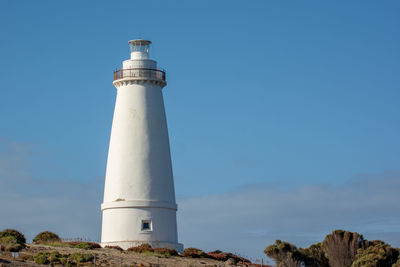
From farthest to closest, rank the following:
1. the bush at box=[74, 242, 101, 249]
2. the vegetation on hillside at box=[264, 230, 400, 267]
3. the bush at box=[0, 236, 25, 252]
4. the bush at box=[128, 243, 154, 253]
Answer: the bush at box=[74, 242, 101, 249], the bush at box=[128, 243, 154, 253], the vegetation on hillside at box=[264, 230, 400, 267], the bush at box=[0, 236, 25, 252]

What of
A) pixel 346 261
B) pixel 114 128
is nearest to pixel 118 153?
pixel 114 128

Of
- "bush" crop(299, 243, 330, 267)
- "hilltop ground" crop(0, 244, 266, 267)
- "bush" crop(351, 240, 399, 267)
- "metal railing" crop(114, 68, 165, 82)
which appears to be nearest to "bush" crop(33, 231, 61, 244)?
"hilltop ground" crop(0, 244, 266, 267)

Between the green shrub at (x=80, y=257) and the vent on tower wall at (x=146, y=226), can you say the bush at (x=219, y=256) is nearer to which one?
the vent on tower wall at (x=146, y=226)

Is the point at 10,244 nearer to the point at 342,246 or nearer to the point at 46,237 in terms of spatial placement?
the point at 46,237

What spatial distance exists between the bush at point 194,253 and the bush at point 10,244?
9830mm

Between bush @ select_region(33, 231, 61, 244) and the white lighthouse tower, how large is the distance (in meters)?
3.48

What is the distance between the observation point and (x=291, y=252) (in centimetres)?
4912

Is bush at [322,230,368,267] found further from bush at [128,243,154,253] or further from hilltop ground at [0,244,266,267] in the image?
bush at [128,243,154,253]

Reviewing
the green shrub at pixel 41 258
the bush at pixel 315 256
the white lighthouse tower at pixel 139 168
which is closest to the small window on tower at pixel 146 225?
the white lighthouse tower at pixel 139 168

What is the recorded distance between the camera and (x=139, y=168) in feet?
166

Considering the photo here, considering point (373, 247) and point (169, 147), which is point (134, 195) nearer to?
point (169, 147)

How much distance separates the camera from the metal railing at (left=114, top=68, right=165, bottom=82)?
52.2 meters

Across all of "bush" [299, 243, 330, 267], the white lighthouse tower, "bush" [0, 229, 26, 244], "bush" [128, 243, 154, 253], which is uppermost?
the white lighthouse tower

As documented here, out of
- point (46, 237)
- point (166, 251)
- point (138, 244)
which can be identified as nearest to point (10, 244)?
point (138, 244)
